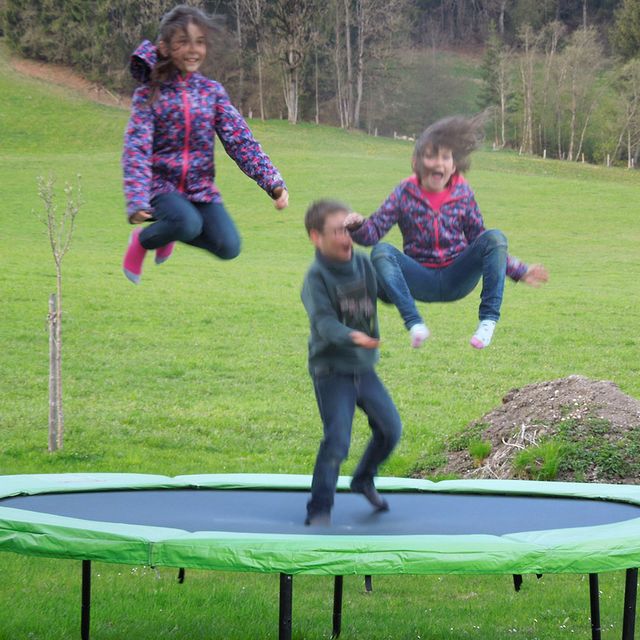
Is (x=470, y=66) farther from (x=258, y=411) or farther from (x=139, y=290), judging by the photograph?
(x=258, y=411)

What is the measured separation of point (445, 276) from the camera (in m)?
3.73

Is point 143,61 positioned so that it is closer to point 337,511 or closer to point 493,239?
point 493,239

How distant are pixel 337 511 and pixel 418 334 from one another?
1.79m

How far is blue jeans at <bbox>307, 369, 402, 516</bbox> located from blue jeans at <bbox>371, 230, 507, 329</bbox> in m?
0.37

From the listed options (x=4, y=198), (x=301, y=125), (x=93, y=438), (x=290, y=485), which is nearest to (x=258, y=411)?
(x=93, y=438)

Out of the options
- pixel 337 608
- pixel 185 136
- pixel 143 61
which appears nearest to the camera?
pixel 143 61

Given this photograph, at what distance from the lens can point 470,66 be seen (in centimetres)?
4431

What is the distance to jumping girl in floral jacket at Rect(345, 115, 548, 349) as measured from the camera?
3633 mm

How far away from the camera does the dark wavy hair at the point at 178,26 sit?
352cm

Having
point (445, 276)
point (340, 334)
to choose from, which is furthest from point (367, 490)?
point (445, 276)

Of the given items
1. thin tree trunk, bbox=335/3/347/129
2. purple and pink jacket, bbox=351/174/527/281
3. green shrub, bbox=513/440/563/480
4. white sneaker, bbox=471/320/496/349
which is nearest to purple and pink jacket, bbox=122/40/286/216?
purple and pink jacket, bbox=351/174/527/281

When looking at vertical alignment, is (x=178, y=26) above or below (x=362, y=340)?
above

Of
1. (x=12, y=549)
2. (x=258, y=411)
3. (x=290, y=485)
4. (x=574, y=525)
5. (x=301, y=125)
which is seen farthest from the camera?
(x=301, y=125)

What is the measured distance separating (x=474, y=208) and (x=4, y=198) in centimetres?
1928
